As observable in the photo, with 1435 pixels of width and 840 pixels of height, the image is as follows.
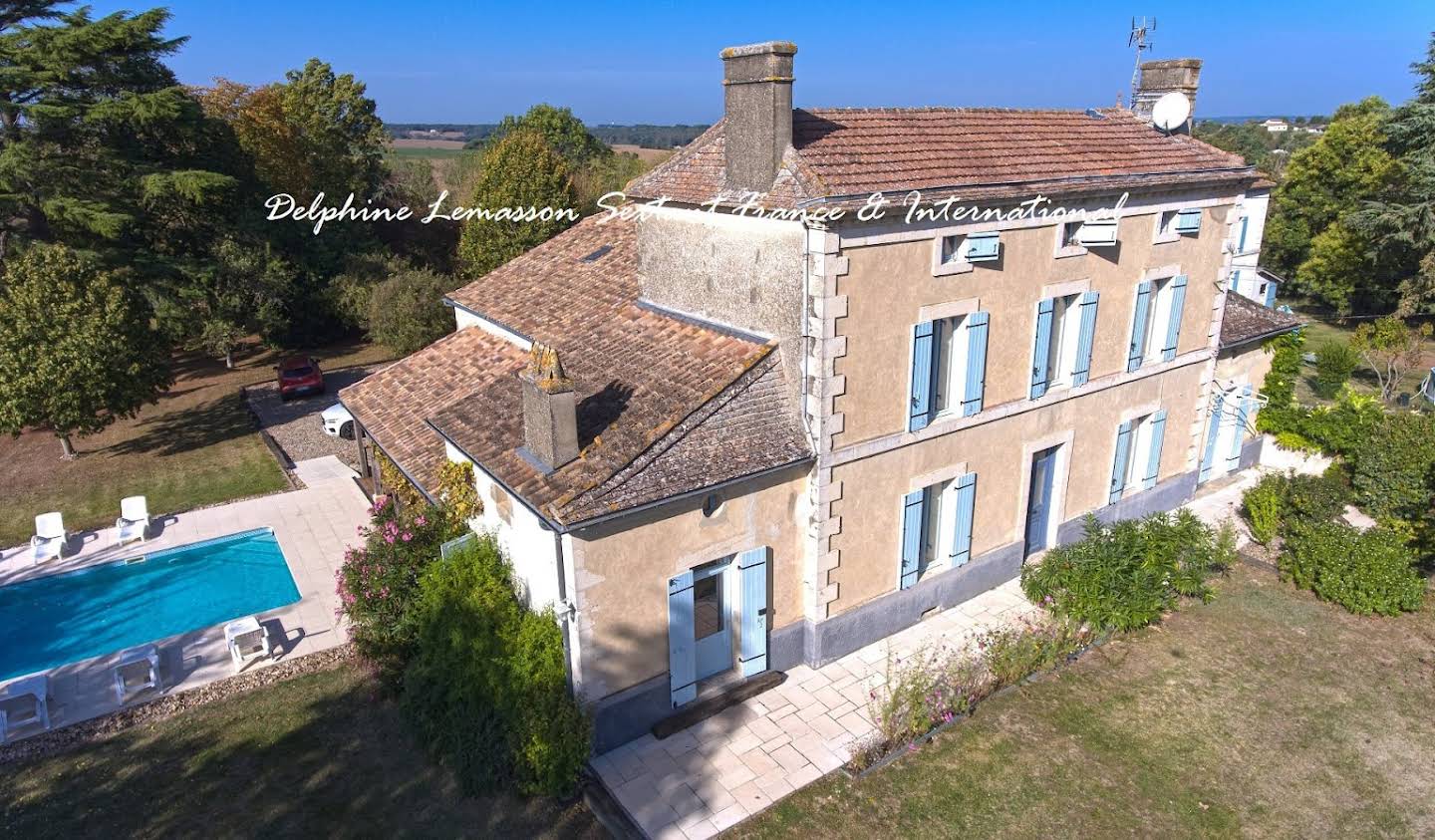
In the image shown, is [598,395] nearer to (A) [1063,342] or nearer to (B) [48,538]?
(A) [1063,342]

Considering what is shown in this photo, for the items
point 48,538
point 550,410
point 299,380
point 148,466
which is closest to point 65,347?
point 148,466

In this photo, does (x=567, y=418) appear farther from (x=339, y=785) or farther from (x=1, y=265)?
(x=1, y=265)

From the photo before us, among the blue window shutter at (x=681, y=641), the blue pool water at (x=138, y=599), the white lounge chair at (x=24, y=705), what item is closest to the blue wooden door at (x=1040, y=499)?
the blue window shutter at (x=681, y=641)

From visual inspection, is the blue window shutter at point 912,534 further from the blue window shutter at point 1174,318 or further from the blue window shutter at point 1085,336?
the blue window shutter at point 1174,318

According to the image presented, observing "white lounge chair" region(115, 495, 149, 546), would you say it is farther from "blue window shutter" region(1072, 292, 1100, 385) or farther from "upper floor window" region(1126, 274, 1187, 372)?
"upper floor window" region(1126, 274, 1187, 372)

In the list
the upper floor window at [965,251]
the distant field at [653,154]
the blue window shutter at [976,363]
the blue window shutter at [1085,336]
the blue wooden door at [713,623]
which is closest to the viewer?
the blue wooden door at [713,623]
